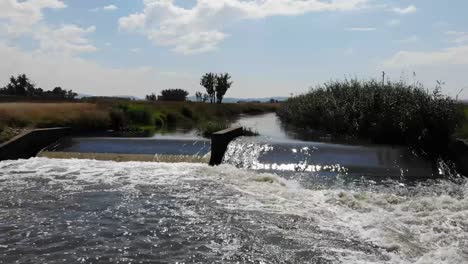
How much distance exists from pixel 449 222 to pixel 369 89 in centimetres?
1444

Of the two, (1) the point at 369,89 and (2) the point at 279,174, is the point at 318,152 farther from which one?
(1) the point at 369,89

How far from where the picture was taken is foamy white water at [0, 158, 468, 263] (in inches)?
276

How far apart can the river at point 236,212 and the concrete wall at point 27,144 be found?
1387mm

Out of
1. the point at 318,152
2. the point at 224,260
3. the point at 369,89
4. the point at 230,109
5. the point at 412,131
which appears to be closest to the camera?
the point at 224,260

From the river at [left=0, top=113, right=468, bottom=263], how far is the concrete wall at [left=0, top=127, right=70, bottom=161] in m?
1.39

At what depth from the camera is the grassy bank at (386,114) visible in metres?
16.5

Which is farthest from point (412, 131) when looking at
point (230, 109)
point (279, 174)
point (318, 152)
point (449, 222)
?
point (230, 109)

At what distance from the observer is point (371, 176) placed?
42.7ft

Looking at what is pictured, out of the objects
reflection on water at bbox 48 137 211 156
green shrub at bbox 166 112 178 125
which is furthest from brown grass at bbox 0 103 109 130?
green shrub at bbox 166 112 178 125

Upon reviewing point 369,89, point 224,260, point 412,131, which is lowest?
point 224,260

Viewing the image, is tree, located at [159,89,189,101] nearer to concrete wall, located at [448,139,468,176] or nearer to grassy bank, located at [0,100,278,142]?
grassy bank, located at [0,100,278,142]

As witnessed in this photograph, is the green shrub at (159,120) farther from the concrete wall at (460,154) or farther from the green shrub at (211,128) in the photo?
the concrete wall at (460,154)

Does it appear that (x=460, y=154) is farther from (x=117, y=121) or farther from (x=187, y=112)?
(x=187, y=112)

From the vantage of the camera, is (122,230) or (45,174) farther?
(45,174)
